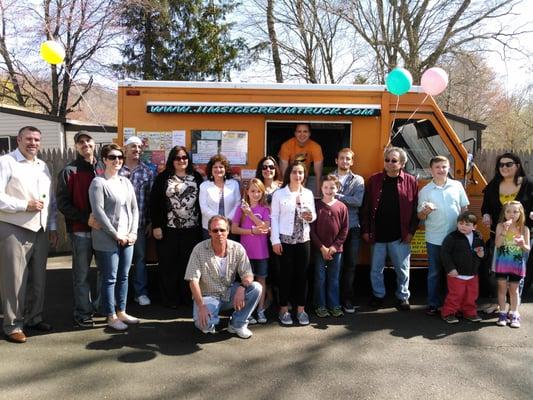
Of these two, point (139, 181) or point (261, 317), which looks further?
point (139, 181)

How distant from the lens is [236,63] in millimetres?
18219

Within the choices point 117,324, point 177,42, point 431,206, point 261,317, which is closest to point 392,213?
point 431,206

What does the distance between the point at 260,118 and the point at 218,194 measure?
1159 mm

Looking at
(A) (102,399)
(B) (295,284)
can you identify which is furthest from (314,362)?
(A) (102,399)

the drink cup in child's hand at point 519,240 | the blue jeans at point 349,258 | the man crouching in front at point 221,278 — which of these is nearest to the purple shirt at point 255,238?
the man crouching in front at point 221,278

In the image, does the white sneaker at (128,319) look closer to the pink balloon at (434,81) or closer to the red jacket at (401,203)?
the red jacket at (401,203)

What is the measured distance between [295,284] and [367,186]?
139cm

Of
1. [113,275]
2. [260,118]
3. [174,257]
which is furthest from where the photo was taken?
[260,118]

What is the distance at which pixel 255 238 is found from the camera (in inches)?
179

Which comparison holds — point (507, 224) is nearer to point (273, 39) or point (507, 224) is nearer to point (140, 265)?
point (140, 265)

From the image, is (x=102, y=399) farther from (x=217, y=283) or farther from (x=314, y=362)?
(x=314, y=362)

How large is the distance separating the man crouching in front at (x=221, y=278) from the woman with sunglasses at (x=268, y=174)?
Answer: 2.59ft

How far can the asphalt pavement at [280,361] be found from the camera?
3.31 meters

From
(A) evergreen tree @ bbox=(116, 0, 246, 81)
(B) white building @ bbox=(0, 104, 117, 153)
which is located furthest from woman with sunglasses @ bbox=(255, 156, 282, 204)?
(A) evergreen tree @ bbox=(116, 0, 246, 81)
